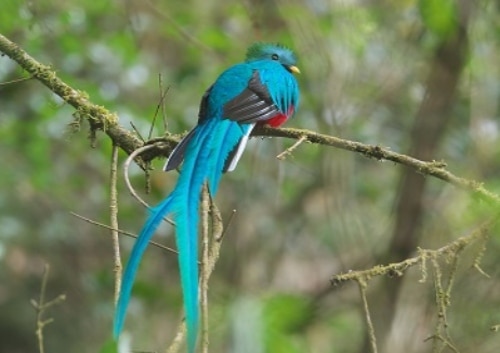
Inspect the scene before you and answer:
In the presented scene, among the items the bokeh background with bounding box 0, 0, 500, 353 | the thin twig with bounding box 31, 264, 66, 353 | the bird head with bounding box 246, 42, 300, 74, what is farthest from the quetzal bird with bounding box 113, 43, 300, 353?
the bokeh background with bounding box 0, 0, 500, 353

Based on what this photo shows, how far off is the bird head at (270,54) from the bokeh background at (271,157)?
461 mm

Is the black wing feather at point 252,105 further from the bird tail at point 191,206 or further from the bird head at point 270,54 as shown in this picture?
the bird head at point 270,54

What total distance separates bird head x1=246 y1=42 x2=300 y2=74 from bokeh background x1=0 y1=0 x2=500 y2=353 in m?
0.46

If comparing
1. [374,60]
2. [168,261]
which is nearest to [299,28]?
[374,60]

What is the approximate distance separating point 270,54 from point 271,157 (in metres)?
2.18

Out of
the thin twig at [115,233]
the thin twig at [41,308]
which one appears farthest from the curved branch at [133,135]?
the thin twig at [41,308]

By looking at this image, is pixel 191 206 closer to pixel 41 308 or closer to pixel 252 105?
pixel 41 308

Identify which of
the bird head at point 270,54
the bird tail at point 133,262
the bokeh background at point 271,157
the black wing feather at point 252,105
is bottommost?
the bird tail at point 133,262

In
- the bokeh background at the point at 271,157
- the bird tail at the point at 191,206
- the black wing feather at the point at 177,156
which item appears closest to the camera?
the bird tail at the point at 191,206

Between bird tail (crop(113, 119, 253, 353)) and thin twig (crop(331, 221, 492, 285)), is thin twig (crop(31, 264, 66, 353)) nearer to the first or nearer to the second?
bird tail (crop(113, 119, 253, 353))

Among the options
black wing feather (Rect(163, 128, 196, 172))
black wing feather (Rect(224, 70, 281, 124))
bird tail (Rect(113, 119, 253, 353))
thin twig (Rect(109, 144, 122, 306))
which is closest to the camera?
bird tail (Rect(113, 119, 253, 353))

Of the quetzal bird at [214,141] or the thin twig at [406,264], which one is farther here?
the thin twig at [406,264]

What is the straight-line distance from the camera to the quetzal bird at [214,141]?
1826mm

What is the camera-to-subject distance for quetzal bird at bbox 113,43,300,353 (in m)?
1.83
